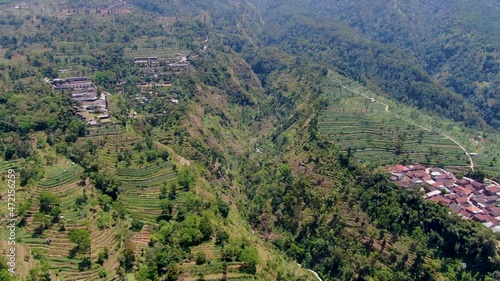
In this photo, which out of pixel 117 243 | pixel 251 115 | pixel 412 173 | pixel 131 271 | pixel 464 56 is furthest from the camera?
pixel 464 56

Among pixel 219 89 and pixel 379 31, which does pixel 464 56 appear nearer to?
pixel 379 31

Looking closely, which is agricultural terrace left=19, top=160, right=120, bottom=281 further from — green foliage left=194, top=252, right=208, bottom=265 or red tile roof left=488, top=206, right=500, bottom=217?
red tile roof left=488, top=206, right=500, bottom=217

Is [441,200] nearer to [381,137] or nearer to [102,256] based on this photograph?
Result: [381,137]

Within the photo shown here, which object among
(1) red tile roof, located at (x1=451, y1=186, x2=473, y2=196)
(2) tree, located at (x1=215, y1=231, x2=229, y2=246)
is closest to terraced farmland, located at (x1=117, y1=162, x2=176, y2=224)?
(2) tree, located at (x1=215, y1=231, x2=229, y2=246)

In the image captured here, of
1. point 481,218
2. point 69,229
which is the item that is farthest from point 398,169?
point 69,229

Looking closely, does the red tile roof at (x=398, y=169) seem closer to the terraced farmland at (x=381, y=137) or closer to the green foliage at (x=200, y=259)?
the terraced farmland at (x=381, y=137)

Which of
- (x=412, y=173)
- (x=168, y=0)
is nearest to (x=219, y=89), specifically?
(x=412, y=173)
